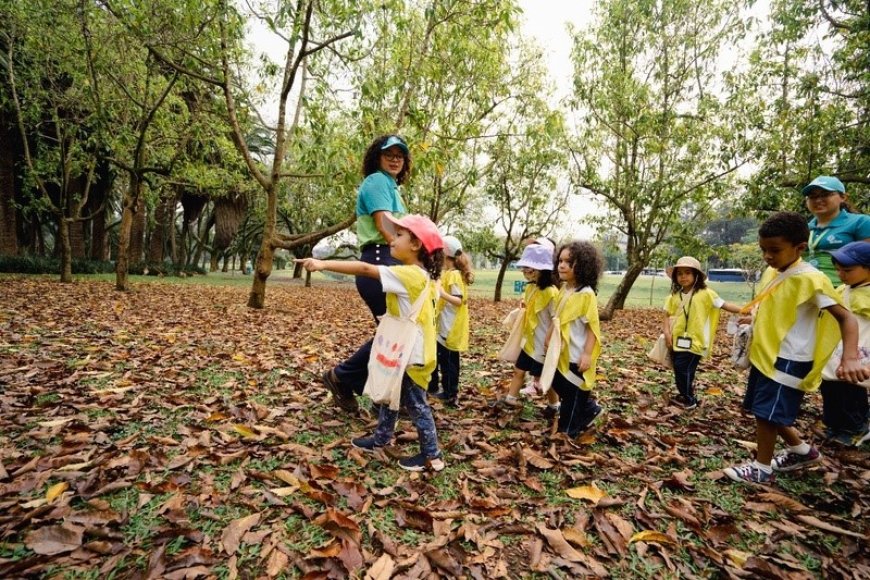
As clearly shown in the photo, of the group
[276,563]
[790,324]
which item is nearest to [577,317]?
[790,324]

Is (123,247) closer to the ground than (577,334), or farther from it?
farther from it

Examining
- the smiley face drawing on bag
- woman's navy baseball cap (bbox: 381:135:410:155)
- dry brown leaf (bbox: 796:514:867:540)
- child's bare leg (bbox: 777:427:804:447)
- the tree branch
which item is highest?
woman's navy baseball cap (bbox: 381:135:410:155)

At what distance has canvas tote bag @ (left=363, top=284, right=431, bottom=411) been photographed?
2750mm

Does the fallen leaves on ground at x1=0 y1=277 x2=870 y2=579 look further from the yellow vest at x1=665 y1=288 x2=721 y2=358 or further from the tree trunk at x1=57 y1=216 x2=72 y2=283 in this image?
the tree trunk at x1=57 y1=216 x2=72 y2=283

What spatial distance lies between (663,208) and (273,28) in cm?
992

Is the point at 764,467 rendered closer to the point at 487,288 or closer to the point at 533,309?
the point at 533,309

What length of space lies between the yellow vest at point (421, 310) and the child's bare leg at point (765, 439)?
2.34 meters

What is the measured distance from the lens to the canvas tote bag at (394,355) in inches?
108

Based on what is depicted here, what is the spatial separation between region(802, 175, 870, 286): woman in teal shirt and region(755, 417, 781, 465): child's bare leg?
1762 mm

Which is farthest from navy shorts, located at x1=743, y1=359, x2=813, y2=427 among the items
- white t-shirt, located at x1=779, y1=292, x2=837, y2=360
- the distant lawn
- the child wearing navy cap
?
the distant lawn

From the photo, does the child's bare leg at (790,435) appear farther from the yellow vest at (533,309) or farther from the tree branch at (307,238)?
the tree branch at (307,238)

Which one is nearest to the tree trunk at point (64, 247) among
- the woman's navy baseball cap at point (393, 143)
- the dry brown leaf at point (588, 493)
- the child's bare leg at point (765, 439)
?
the woman's navy baseball cap at point (393, 143)

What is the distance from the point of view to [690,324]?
4.55 meters

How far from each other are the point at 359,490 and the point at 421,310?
46.6 inches
